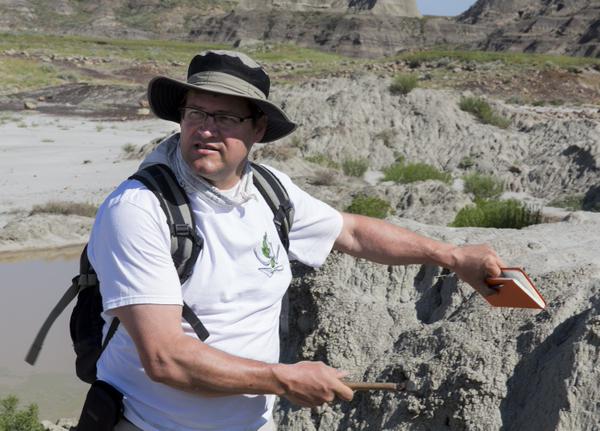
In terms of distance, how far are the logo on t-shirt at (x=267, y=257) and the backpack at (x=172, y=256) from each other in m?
0.13

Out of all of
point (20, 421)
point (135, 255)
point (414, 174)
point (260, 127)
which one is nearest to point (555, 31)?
point (414, 174)

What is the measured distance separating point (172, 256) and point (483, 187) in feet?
43.6

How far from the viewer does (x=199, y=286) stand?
2.29m

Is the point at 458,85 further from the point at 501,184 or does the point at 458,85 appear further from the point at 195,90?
the point at 195,90

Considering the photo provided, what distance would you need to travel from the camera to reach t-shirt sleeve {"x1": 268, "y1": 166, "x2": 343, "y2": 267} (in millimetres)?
2783

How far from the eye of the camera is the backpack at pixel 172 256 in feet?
7.30

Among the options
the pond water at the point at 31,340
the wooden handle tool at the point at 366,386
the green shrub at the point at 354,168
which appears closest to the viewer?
the wooden handle tool at the point at 366,386

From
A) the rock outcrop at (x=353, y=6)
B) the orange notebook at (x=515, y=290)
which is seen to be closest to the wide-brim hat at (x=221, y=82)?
the orange notebook at (x=515, y=290)

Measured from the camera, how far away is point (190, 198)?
7.66 ft

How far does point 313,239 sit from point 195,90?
71cm

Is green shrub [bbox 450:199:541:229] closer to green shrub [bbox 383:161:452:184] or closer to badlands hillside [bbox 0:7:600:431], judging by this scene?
badlands hillside [bbox 0:7:600:431]

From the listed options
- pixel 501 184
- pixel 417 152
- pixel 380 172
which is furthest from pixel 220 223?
pixel 417 152

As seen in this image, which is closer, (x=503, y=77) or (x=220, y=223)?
(x=220, y=223)

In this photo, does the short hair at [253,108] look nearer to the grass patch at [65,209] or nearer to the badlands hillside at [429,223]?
the badlands hillside at [429,223]
